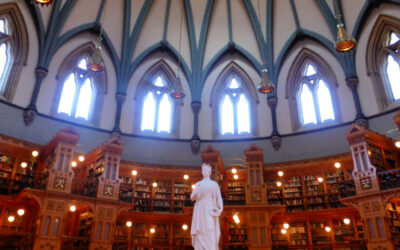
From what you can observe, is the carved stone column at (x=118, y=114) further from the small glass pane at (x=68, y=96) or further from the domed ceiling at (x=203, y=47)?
the small glass pane at (x=68, y=96)

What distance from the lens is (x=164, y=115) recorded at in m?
20.6

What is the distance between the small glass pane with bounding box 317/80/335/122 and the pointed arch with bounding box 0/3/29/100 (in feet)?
51.9

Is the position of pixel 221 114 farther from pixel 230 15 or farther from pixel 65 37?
pixel 65 37

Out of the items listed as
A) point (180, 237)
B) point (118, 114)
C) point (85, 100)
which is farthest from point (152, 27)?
point (180, 237)

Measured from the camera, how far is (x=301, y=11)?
19844 mm

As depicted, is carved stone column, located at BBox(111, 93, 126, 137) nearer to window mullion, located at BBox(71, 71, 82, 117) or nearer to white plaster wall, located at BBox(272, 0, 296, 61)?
window mullion, located at BBox(71, 71, 82, 117)

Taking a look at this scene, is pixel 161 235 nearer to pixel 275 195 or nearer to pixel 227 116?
pixel 275 195

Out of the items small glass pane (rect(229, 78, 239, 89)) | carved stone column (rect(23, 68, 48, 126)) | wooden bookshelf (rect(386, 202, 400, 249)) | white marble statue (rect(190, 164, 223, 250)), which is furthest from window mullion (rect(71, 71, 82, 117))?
wooden bookshelf (rect(386, 202, 400, 249))

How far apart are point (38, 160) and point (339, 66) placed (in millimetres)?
16131

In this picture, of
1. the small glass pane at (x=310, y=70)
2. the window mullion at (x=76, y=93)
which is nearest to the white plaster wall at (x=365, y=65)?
the small glass pane at (x=310, y=70)

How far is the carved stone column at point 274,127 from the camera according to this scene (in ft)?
61.3

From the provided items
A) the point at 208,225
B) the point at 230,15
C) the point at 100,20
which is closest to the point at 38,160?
the point at 100,20

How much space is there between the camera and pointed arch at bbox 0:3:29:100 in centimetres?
1655

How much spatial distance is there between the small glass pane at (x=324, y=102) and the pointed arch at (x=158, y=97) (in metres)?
8.03
